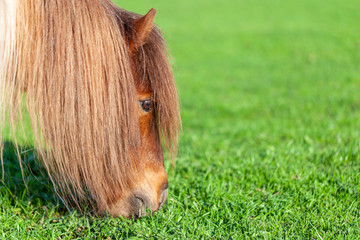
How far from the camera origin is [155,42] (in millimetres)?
2377

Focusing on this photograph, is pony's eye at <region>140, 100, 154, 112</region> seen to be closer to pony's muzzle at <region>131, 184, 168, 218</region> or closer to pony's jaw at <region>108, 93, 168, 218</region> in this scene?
pony's jaw at <region>108, 93, 168, 218</region>

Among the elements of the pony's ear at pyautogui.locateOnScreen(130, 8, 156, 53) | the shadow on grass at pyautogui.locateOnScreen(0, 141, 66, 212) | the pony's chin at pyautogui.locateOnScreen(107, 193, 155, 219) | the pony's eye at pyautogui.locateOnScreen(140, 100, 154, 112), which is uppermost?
the pony's ear at pyautogui.locateOnScreen(130, 8, 156, 53)

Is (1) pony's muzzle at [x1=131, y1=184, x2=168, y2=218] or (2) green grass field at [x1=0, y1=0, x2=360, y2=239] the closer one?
(1) pony's muzzle at [x1=131, y1=184, x2=168, y2=218]

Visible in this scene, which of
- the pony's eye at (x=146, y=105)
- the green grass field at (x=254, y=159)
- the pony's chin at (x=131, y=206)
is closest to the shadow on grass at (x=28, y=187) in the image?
the green grass field at (x=254, y=159)

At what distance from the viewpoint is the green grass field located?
8.39ft

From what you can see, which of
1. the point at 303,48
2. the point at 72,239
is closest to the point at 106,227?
the point at 72,239

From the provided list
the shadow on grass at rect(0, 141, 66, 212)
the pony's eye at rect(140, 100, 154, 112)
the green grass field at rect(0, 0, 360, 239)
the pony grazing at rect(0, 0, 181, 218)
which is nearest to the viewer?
the pony grazing at rect(0, 0, 181, 218)

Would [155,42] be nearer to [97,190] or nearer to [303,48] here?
[97,190]

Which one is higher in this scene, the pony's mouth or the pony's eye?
the pony's eye

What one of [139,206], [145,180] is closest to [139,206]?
[139,206]

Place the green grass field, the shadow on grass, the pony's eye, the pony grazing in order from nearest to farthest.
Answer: the pony grazing, the pony's eye, the green grass field, the shadow on grass

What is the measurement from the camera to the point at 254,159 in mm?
3684

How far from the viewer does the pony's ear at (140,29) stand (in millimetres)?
2273

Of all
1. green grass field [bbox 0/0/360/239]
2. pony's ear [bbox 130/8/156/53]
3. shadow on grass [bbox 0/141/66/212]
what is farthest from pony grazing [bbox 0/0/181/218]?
shadow on grass [bbox 0/141/66/212]
